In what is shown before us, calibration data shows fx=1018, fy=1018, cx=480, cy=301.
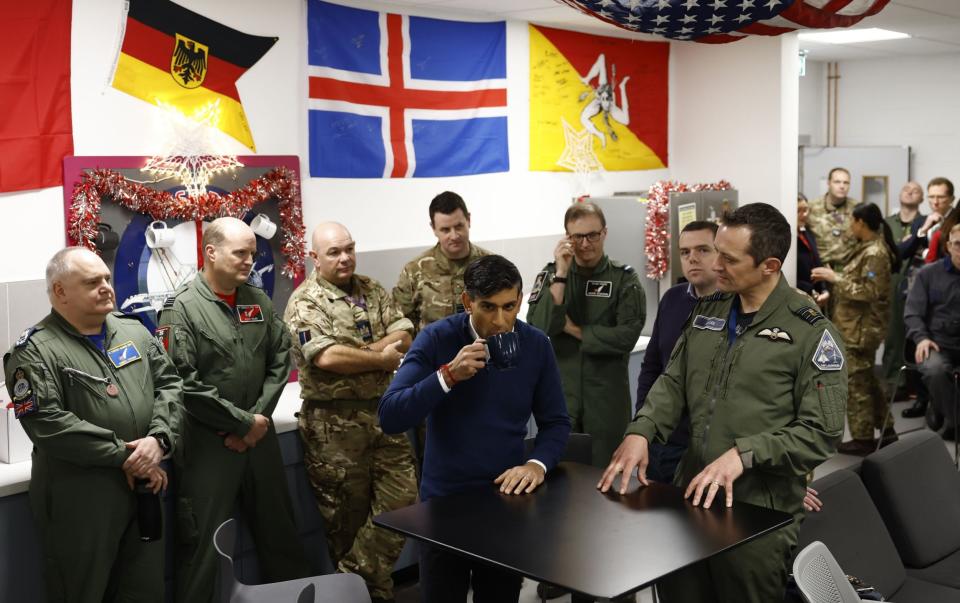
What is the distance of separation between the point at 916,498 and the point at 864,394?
122 inches

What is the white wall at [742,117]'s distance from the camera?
7.93 metres

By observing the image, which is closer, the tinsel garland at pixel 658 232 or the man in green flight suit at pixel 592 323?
the man in green flight suit at pixel 592 323

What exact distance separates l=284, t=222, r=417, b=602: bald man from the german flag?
3.76 ft

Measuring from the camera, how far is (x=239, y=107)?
540 centimetres

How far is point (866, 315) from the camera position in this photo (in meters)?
7.28

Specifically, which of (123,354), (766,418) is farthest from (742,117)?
(123,354)

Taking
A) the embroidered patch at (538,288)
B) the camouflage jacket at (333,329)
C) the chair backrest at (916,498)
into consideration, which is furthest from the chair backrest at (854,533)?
the camouflage jacket at (333,329)

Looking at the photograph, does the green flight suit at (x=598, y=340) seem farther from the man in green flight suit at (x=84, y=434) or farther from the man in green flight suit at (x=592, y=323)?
the man in green flight suit at (x=84, y=434)

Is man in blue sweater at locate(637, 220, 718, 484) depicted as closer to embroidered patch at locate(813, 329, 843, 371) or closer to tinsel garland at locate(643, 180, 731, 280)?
embroidered patch at locate(813, 329, 843, 371)

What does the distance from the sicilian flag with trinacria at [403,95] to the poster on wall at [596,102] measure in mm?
436

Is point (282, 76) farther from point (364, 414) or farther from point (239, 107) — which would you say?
point (364, 414)

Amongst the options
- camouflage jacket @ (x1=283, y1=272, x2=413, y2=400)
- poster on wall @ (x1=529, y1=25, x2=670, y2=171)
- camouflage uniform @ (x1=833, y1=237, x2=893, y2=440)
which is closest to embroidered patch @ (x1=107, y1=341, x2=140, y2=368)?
camouflage jacket @ (x1=283, y1=272, x2=413, y2=400)

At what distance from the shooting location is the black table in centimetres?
244

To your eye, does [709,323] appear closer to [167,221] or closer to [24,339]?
[24,339]
